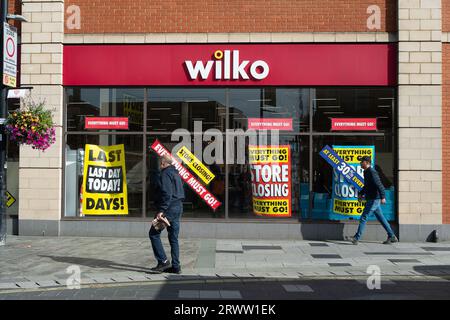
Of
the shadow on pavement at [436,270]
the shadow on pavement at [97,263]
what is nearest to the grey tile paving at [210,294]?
the shadow on pavement at [97,263]

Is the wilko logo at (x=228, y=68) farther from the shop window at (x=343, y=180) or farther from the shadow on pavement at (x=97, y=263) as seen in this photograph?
the shadow on pavement at (x=97, y=263)

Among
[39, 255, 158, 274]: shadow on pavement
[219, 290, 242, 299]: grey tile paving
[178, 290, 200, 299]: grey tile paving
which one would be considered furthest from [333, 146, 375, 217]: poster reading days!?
[178, 290, 200, 299]: grey tile paving

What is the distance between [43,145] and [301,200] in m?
5.72

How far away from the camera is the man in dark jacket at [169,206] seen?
25.9 feet

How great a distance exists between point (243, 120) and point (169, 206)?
453 cm

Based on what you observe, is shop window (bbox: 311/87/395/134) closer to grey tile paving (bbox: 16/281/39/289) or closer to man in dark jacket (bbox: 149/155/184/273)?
man in dark jacket (bbox: 149/155/184/273)

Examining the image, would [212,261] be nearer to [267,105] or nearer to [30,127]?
[30,127]

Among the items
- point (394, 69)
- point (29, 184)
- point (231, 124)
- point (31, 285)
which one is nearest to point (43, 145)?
point (29, 184)

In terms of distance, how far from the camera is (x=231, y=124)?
12.0 meters

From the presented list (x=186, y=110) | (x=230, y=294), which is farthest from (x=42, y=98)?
(x=230, y=294)

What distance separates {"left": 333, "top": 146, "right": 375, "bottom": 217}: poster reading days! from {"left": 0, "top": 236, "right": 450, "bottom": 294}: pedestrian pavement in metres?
0.85

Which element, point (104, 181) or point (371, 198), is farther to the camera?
point (104, 181)

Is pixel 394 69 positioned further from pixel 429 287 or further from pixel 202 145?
pixel 429 287

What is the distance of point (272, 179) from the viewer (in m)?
12.0
